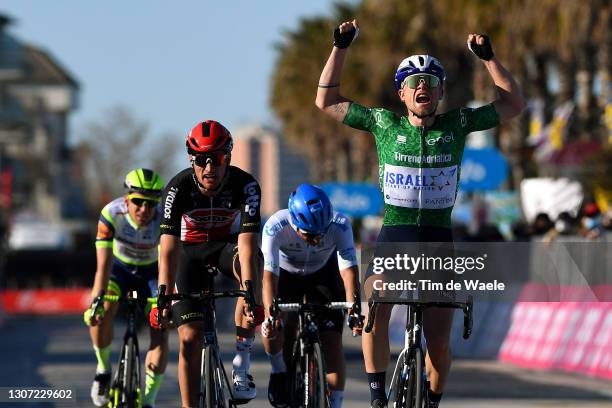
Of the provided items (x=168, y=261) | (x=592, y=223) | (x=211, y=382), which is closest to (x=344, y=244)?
(x=168, y=261)

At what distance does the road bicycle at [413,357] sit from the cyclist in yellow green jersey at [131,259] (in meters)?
2.91

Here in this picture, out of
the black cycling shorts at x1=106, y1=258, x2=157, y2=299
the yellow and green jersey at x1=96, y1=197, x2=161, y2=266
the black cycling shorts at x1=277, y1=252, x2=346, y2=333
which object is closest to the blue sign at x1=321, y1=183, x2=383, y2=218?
the black cycling shorts at x1=106, y1=258, x2=157, y2=299

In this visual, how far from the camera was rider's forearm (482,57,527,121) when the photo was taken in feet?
32.7

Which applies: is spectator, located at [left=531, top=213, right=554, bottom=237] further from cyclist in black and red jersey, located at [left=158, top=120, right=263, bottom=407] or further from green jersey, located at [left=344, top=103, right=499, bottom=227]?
green jersey, located at [left=344, top=103, right=499, bottom=227]

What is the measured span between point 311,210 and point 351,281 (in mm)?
560

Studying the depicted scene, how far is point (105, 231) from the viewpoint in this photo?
12.5 m

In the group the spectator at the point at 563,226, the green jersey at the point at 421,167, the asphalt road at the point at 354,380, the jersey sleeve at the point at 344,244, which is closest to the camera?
the green jersey at the point at 421,167

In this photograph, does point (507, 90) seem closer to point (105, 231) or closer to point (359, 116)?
point (359, 116)

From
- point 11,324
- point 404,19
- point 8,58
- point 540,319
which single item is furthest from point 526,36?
point 8,58

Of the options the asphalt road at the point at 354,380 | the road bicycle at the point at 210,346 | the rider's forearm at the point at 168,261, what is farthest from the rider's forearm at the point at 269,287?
the asphalt road at the point at 354,380

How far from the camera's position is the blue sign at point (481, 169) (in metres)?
27.6

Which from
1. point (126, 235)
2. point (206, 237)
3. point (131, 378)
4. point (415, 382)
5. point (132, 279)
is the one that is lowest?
point (131, 378)

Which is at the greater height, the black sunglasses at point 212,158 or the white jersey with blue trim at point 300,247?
the black sunglasses at point 212,158

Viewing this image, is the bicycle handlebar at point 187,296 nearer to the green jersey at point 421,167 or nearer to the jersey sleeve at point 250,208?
the jersey sleeve at point 250,208
